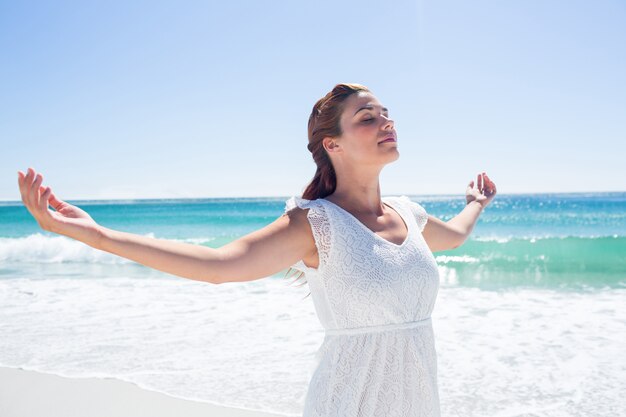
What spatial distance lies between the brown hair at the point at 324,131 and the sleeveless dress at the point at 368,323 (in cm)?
33

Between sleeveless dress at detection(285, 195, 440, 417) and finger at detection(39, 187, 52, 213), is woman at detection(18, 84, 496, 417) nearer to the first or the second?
sleeveless dress at detection(285, 195, 440, 417)

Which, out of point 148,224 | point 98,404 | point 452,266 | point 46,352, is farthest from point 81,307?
point 148,224

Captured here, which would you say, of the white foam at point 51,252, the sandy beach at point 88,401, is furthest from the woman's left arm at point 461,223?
the white foam at point 51,252

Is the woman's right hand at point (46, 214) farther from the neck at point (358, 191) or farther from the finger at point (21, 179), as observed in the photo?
the neck at point (358, 191)

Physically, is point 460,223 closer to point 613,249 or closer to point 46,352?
point 46,352

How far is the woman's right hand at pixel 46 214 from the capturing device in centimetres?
159

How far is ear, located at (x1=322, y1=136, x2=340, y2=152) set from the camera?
7.72ft

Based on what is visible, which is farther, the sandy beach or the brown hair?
the sandy beach

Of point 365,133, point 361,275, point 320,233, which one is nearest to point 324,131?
point 365,133

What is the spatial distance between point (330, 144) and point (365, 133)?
18 centimetres

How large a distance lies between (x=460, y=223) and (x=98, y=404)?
3766 millimetres

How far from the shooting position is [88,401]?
502 centimetres

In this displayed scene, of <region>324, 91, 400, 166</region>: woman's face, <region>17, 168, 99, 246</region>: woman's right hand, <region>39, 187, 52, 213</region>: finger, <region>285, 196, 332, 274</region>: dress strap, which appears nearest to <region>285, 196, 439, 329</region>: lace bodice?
<region>285, 196, 332, 274</region>: dress strap

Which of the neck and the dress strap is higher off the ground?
the neck
